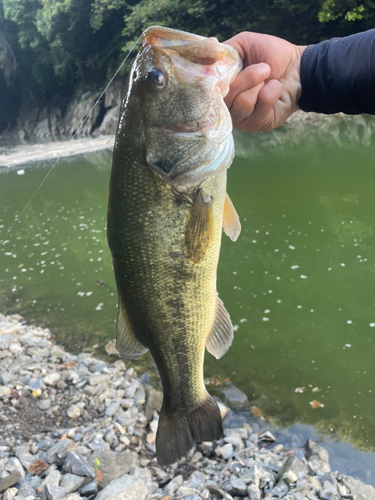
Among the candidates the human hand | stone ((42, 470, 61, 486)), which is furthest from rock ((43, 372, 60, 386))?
the human hand

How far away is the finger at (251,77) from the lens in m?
1.63

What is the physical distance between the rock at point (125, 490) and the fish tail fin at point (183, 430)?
991 millimetres

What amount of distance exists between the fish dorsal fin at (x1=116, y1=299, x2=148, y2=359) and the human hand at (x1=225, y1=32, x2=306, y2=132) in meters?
1.03

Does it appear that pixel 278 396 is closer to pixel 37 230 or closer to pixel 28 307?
pixel 28 307

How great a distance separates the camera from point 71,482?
9.23 feet

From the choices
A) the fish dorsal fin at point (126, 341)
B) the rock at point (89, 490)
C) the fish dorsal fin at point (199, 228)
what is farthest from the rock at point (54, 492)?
the fish dorsal fin at point (199, 228)

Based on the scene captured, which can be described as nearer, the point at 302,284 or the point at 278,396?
the point at 278,396

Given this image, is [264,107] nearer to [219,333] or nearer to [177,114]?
[177,114]

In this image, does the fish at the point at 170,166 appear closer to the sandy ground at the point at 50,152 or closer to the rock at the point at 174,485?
the rock at the point at 174,485

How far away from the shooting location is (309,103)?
2062 millimetres

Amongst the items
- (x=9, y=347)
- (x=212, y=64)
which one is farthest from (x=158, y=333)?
(x=9, y=347)

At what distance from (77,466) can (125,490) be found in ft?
1.44

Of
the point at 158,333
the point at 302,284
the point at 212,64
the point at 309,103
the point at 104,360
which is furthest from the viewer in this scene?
the point at 302,284

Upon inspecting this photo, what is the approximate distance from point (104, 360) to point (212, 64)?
158 inches
